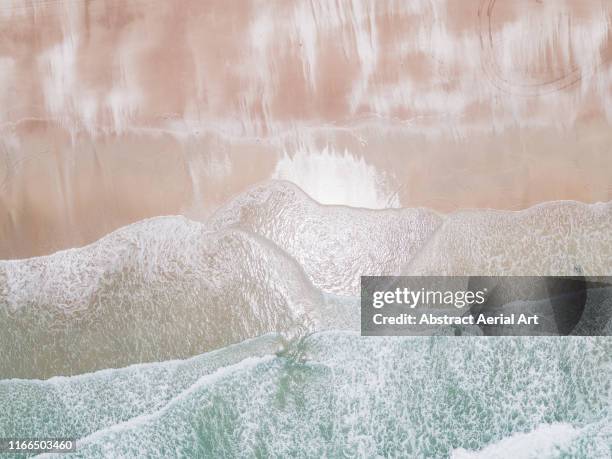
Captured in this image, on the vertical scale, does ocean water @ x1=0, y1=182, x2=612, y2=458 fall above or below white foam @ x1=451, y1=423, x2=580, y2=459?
above

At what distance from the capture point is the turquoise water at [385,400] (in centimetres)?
175

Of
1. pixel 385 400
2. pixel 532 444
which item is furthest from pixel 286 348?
pixel 532 444

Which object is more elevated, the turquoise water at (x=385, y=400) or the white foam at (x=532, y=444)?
the turquoise water at (x=385, y=400)

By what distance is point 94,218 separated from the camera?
1.90 meters

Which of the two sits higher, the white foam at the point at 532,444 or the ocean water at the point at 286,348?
the ocean water at the point at 286,348

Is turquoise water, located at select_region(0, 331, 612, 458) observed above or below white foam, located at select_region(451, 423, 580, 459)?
above

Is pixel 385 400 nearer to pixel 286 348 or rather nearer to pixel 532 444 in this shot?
pixel 286 348

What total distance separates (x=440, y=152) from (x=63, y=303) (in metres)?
1.37

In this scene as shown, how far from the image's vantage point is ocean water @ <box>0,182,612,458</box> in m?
1.75

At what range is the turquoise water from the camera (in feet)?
5.74

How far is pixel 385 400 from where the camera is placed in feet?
5.77

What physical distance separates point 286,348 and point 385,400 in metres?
0.36

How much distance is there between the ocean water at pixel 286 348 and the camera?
69.1 inches

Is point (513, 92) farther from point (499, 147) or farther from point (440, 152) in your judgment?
point (440, 152)
